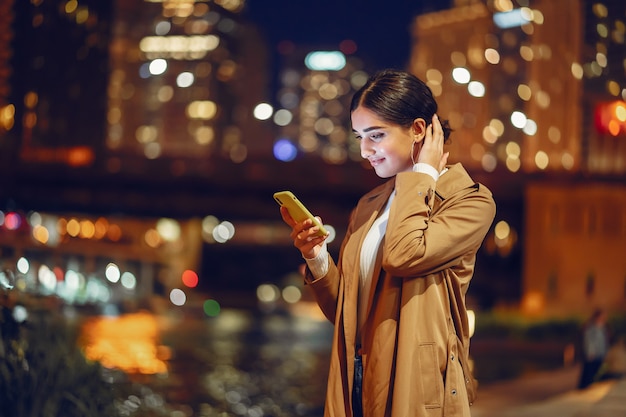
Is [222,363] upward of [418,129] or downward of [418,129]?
downward

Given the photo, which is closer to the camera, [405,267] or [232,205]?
[405,267]

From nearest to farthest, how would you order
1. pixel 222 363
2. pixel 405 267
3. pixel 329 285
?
1. pixel 405 267
2. pixel 329 285
3. pixel 222 363

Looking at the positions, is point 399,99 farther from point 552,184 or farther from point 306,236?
point 552,184

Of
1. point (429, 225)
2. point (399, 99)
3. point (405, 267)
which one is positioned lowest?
point (405, 267)

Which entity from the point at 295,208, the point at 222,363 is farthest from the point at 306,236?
the point at 222,363

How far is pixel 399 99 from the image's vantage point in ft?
8.41

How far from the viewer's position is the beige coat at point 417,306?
94.2 inches

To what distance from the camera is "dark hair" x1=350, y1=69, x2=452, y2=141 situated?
2.56m

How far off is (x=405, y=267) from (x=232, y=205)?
28094 millimetres

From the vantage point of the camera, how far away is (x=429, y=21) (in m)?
55.4

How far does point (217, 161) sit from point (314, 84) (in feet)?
191

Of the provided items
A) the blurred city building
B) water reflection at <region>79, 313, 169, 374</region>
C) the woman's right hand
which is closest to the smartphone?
the woman's right hand

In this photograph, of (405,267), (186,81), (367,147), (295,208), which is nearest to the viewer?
(405,267)

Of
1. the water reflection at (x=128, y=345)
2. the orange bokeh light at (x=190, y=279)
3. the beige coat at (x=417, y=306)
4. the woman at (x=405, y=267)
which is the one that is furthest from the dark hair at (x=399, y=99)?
the orange bokeh light at (x=190, y=279)
